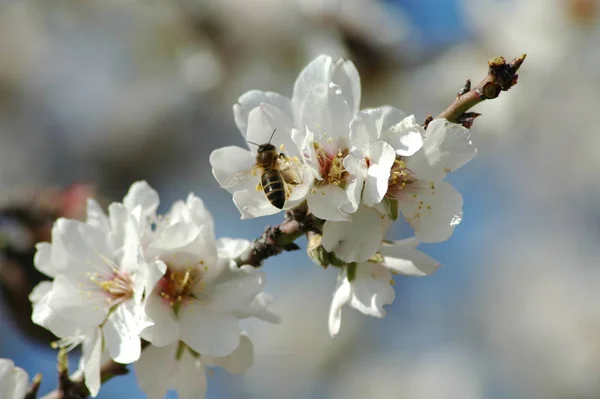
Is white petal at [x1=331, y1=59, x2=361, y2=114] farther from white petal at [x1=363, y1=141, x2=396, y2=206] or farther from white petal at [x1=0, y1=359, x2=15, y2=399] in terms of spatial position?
white petal at [x1=0, y1=359, x2=15, y2=399]

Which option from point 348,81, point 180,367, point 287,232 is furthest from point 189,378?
point 348,81

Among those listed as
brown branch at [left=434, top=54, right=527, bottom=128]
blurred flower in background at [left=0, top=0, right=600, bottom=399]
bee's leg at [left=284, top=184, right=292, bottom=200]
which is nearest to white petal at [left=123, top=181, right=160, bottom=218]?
bee's leg at [left=284, top=184, right=292, bottom=200]

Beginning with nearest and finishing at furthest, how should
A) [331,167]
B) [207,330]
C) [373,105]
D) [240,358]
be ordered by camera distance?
[331,167] < [207,330] < [240,358] < [373,105]

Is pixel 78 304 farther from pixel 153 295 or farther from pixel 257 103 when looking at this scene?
pixel 257 103

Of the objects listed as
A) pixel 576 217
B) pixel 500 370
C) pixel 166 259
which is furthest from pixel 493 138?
pixel 166 259

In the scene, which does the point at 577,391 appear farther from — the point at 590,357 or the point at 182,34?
the point at 182,34

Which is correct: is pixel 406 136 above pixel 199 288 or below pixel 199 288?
above
